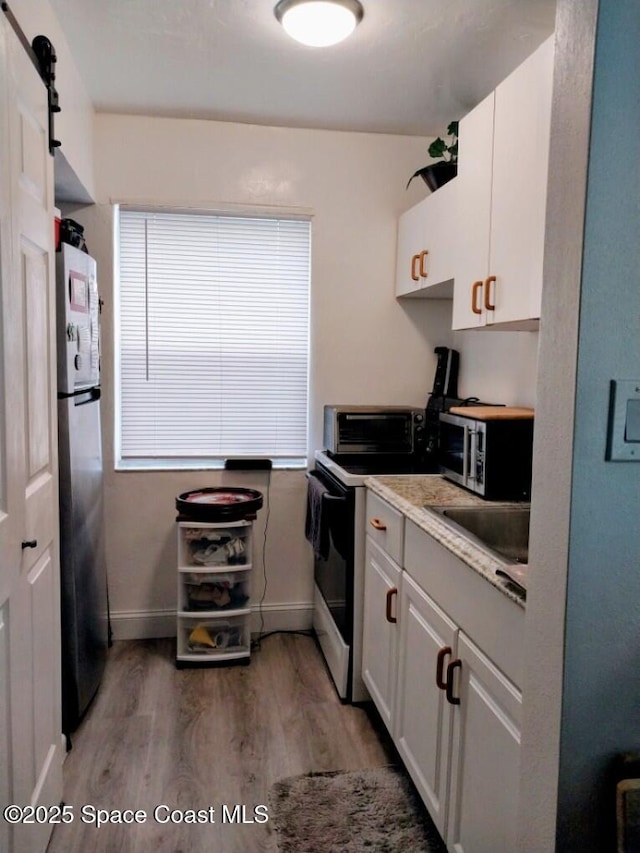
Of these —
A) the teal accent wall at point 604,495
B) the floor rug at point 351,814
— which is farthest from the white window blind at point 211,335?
the teal accent wall at point 604,495

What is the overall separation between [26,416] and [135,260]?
168 cm

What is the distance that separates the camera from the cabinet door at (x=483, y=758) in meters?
1.29

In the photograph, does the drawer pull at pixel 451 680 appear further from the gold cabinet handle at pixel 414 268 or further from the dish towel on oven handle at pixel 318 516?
Result: the gold cabinet handle at pixel 414 268

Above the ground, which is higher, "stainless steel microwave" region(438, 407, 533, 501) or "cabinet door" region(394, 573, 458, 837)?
"stainless steel microwave" region(438, 407, 533, 501)

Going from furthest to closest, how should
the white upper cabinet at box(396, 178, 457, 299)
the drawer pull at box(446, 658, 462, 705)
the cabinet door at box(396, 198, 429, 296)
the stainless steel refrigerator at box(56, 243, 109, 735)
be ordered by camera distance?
the cabinet door at box(396, 198, 429, 296) < the white upper cabinet at box(396, 178, 457, 299) < the stainless steel refrigerator at box(56, 243, 109, 735) < the drawer pull at box(446, 658, 462, 705)

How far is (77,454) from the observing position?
2.31 meters

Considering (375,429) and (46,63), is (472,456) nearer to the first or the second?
(375,429)

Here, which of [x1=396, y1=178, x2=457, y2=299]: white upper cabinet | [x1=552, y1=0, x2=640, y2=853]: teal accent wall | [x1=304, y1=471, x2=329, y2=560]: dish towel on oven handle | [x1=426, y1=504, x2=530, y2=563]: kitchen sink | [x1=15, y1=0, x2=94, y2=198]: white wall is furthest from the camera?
[x1=304, y1=471, x2=329, y2=560]: dish towel on oven handle

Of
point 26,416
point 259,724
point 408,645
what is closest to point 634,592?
point 408,645

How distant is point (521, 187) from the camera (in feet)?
5.96

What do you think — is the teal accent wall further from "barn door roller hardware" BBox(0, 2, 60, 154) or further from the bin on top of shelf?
the bin on top of shelf

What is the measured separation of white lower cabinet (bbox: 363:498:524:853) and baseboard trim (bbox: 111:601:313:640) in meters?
1.10

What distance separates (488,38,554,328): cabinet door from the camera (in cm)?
171

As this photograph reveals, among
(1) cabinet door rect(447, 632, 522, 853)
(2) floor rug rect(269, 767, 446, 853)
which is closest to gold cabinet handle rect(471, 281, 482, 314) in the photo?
(1) cabinet door rect(447, 632, 522, 853)
